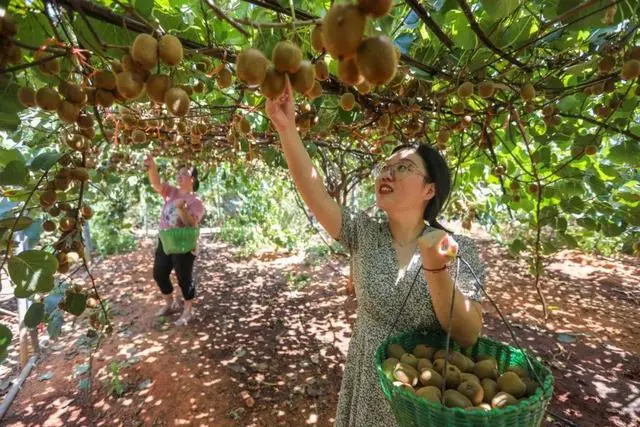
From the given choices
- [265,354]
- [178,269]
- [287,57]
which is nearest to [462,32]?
[287,57]

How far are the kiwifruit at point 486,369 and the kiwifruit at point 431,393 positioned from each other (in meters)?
0.22

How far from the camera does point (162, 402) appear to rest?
279cm

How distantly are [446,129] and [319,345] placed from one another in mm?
2580

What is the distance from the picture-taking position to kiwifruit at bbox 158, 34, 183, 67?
24.5 inches

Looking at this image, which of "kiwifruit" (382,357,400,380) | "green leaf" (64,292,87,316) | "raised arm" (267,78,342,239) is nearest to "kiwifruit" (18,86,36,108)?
"raised arm" (267,78,342,239)

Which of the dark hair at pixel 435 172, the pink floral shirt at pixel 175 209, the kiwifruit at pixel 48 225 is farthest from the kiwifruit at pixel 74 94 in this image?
the pink floral shirt at pixel 175 209

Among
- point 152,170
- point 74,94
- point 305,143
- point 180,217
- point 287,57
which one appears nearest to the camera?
point 287,57

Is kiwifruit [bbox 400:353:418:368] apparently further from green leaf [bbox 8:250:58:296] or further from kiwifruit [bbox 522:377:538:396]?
green leaf [bbox 8:250:58:296]

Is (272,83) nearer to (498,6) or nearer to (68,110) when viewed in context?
(68,110)

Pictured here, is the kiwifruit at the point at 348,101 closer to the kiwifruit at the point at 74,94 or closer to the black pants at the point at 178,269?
the kiwifruit at the point at 74,94

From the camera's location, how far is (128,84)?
0.62 m

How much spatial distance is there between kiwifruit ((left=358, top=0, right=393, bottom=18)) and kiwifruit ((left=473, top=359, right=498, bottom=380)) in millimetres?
1066

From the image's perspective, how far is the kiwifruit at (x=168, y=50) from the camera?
0.62 metres

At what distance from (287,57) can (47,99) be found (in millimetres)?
464
